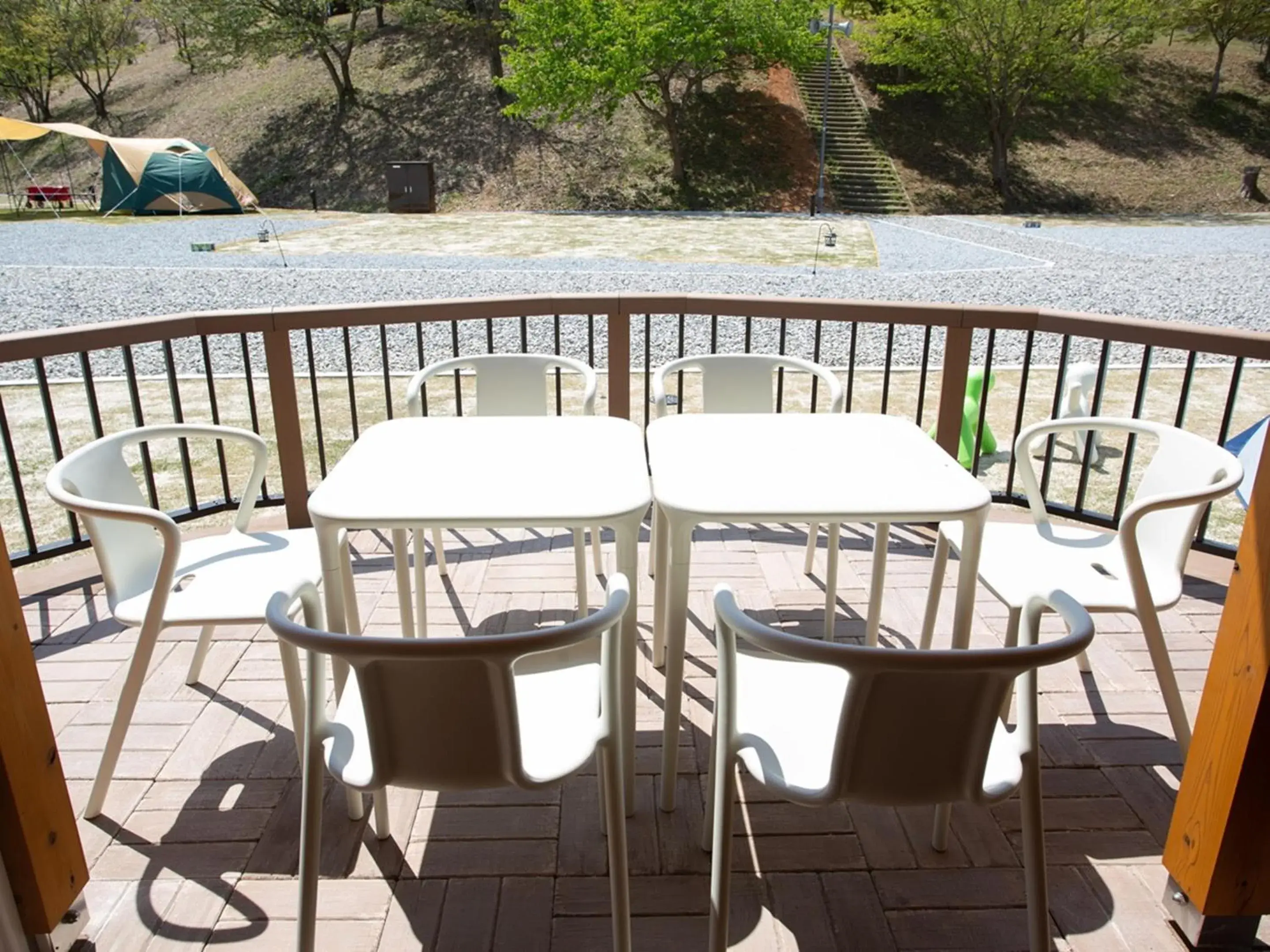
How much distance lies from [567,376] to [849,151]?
808 inches

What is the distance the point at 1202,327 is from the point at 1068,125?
2701 centimetres

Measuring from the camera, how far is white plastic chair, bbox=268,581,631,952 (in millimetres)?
1294

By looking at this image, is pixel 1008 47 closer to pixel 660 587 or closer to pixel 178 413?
pixel 178 413

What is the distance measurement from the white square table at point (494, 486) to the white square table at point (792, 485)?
82mm

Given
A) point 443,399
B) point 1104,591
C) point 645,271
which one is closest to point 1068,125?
point 645,271

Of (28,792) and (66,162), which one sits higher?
(66,162)

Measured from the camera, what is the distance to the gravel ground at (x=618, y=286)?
24.6ft

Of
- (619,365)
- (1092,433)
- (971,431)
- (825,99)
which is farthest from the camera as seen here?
(825,99)

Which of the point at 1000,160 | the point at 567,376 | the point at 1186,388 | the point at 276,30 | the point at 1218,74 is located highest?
the point at 276,30

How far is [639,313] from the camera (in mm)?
3439

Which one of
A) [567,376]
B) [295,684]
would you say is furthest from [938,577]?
[567,376]

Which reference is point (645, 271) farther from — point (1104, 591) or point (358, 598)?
point (1104, 591)

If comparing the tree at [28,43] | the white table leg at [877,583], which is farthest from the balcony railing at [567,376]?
the tree at [28,43]

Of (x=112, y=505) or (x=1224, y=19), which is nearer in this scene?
(x=112, y=505)
